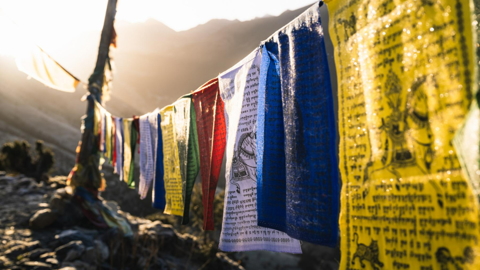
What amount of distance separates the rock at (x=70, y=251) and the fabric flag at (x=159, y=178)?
76.6 inches

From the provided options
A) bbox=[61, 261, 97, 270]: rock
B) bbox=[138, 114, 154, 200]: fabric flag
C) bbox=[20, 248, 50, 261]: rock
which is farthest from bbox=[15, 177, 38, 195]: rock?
bbox=[138, 114, 154, 200]: fabric flag

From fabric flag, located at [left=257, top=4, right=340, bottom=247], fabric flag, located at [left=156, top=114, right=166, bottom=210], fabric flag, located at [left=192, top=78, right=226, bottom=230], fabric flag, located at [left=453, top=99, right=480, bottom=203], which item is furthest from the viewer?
fabric flag, located at [left=156, top=114, right=166, bottom=210]

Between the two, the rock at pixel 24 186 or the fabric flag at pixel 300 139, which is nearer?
the fabric flag at pixel 300 139

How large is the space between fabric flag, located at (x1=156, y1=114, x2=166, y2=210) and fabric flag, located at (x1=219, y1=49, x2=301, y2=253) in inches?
47.9

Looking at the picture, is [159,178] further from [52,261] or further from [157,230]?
[157,230]

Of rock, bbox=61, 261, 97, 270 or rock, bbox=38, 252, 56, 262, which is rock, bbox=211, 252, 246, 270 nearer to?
rock, bbox=61, 261, 97, 270

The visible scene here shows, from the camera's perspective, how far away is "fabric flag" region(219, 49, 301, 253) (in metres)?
1.39

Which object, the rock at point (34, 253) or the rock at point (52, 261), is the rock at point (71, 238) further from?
the rock at point (52, 261)

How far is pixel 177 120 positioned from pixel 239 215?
1.12 m

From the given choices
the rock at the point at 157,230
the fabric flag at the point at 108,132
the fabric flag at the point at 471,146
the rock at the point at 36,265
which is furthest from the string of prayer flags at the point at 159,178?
the rock at the point at 157,230

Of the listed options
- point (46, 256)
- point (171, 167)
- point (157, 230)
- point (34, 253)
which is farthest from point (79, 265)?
point (171, 167)

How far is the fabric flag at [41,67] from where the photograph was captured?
3.82 metres

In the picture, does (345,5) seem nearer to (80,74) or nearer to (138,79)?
(80,74)

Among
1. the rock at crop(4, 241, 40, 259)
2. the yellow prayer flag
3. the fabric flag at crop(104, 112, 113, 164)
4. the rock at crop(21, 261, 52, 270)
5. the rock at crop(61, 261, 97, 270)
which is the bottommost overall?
the rock at crop(61, 261, 97, 270)
